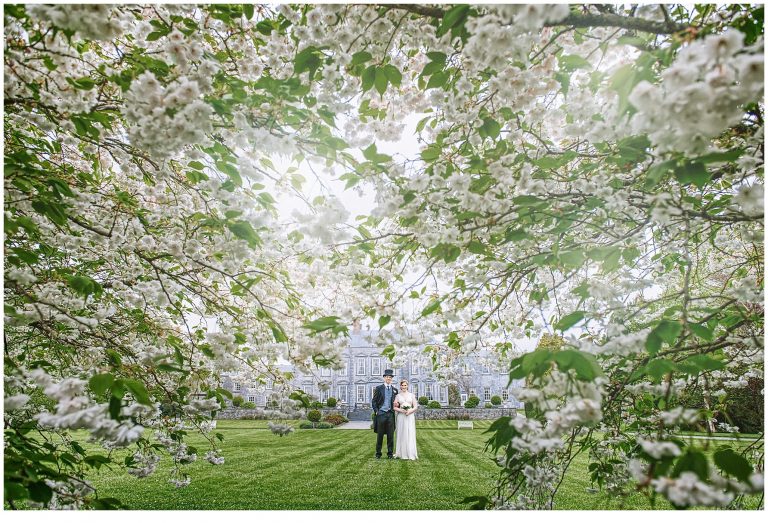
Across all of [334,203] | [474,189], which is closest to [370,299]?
[334,203]

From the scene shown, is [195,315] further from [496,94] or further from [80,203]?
[496,94]

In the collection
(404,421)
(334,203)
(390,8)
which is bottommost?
(404,421)

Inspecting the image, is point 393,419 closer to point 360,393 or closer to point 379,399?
→ point 379,399

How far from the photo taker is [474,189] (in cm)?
189

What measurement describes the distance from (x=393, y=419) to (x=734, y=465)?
5598 millimetres

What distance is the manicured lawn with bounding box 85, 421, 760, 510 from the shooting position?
3621 mm

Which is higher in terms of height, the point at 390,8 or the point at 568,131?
the point at 390,8

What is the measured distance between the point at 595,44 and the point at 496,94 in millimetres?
495

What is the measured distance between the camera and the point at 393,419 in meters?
6.32

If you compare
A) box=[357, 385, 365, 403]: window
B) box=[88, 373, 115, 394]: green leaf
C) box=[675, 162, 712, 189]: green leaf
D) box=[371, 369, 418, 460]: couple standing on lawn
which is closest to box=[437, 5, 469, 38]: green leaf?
box=[675, 162, 712, 189]: green leaf

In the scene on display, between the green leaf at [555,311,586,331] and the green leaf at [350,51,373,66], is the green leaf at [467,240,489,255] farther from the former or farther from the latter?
the green leaf at [350,51,373,66]

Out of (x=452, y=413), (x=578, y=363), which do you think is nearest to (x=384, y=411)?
(x=578, y=363)

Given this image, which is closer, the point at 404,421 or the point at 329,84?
the point at 329,84

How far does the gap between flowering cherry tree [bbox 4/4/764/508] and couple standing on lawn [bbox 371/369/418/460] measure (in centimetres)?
381
